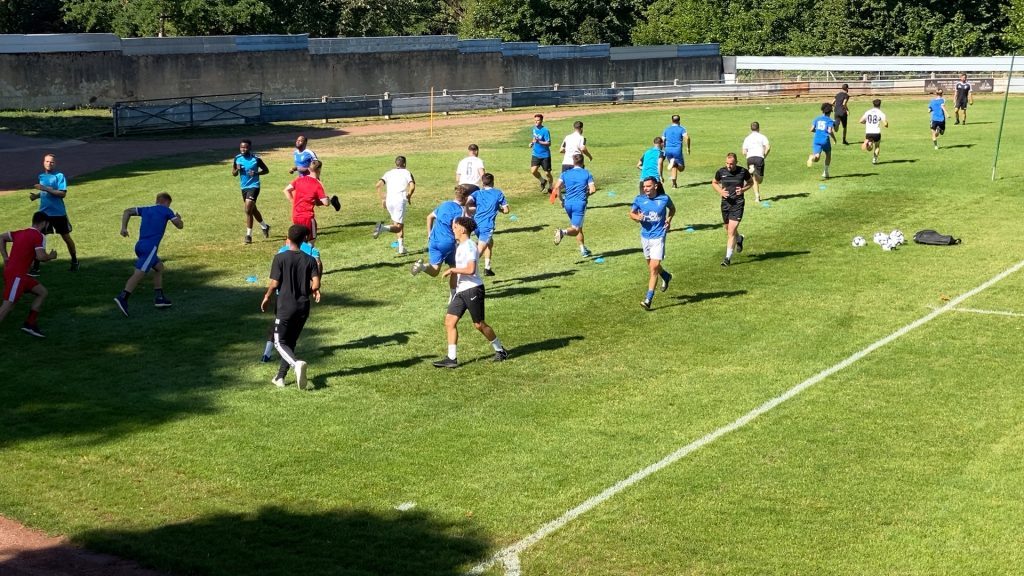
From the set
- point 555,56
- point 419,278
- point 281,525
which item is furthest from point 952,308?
point 555,56

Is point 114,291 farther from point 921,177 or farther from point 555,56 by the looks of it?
point 555,56

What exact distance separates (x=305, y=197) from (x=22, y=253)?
581cm

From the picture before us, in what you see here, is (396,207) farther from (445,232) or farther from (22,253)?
(22,253)

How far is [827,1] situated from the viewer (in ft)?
279

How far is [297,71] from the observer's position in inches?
2426

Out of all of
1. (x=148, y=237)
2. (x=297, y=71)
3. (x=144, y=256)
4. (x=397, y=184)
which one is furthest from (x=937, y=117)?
(x=297, y=71)

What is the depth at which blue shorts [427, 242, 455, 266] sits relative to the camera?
63.3ft

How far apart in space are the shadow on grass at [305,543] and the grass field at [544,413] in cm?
3

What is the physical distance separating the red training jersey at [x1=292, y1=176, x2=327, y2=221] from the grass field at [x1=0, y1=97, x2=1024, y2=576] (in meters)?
1.63

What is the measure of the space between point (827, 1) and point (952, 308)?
70.1 m

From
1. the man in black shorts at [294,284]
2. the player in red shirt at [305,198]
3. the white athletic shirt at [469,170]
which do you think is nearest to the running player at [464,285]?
the man in black shorts at [294,284]

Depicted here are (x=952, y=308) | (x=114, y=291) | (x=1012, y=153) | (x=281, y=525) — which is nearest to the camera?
(x=281, y=525)

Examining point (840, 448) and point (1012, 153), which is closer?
point (840, 448)

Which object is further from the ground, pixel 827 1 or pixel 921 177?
pixel 827 1
